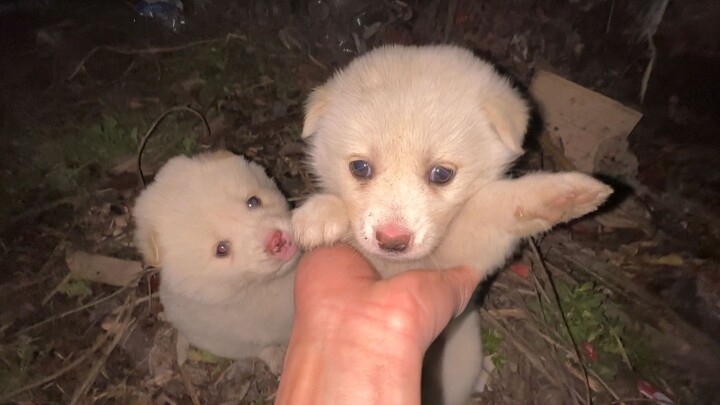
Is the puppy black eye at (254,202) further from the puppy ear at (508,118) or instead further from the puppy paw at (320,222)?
the puppy ear at (508,118)

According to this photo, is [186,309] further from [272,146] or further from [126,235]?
[272,146]

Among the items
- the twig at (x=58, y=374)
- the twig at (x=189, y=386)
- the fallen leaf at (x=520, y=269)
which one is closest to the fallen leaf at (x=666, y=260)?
the fallen leaf at (x=520, y=269)

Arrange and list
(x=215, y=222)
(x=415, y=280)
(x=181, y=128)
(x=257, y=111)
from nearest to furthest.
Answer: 1. (x=415, y=280)
2. (x=215, y=222)
3. (x=181, y=128)
4. (x=257, y=111)

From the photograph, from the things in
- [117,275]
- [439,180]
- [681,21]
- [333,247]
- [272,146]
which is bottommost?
[117,275]

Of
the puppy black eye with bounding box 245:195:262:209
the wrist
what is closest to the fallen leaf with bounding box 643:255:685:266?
the wrist

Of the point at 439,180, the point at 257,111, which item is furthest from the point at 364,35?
the point at 439,180

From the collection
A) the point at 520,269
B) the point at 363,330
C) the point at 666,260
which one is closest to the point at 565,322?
the point at 520,269

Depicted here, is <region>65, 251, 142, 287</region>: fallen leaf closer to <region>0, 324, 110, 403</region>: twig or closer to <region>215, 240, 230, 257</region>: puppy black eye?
<region>0, 324, 110, 403</region>: twig

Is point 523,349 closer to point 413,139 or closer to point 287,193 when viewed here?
point 413,139
